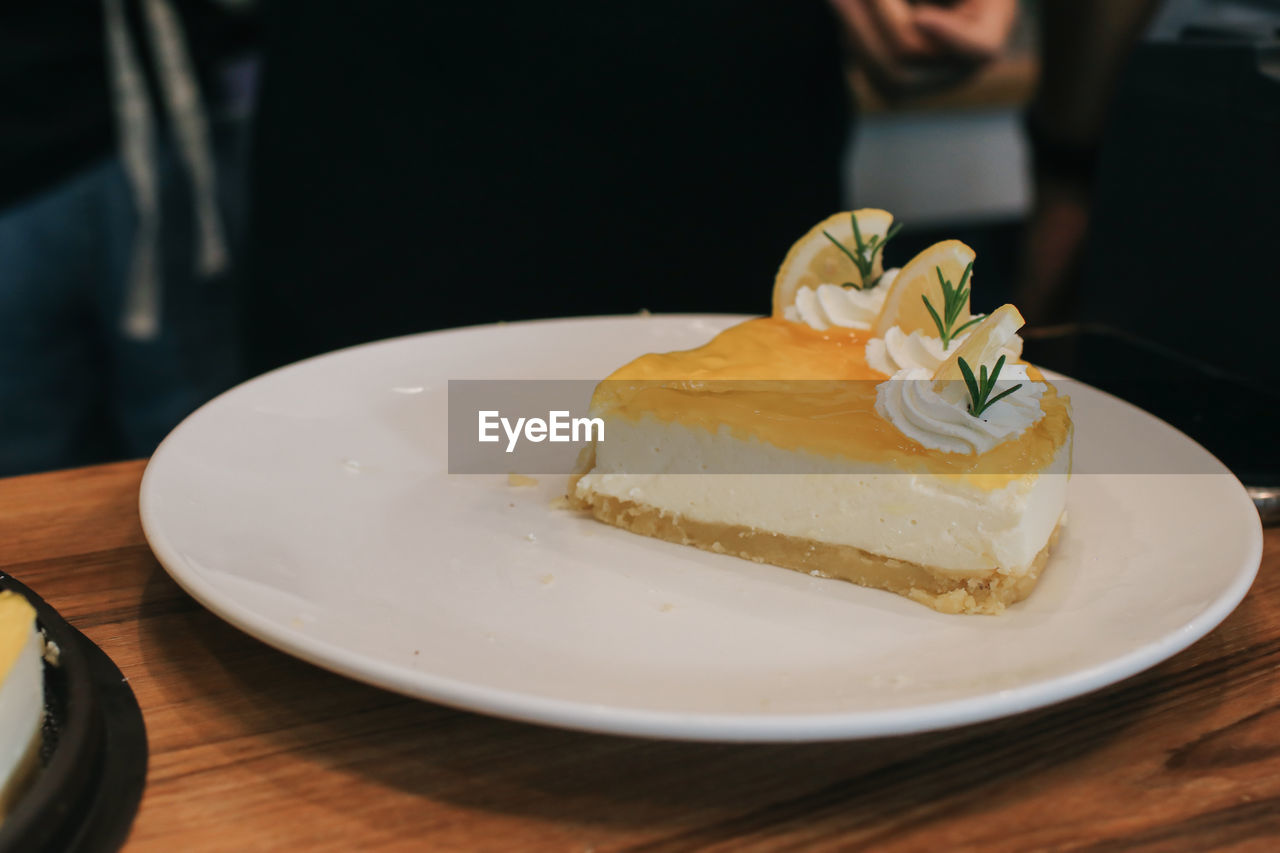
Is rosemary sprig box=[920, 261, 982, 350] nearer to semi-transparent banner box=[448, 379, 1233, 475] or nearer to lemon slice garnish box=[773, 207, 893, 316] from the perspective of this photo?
semi-transparent banner box=[448, 379, 1233, 475]

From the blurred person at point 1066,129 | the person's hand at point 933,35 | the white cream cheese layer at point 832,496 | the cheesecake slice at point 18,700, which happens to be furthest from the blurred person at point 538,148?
the cheesecake slice at point 18,700

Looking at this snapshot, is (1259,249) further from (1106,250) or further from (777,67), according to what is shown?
(777,67)

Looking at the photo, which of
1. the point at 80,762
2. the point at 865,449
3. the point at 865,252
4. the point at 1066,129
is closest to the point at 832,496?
the point at 865,449

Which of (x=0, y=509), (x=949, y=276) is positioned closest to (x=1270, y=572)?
(x=949, y=276)

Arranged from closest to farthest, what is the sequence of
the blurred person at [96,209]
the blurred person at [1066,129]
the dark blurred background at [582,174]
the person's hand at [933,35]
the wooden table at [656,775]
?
the wooden table at [656,775] < the dark blurred background at [582,174] < the person's hand at [933,35] < the blurred person at [96,209] < the blurred person at [1066,129]

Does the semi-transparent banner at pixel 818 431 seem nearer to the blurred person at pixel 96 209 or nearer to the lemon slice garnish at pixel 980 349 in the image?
the lemon slice garnish at pixel 980 349

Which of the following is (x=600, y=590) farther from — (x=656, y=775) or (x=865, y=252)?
(x=865, y=252)
